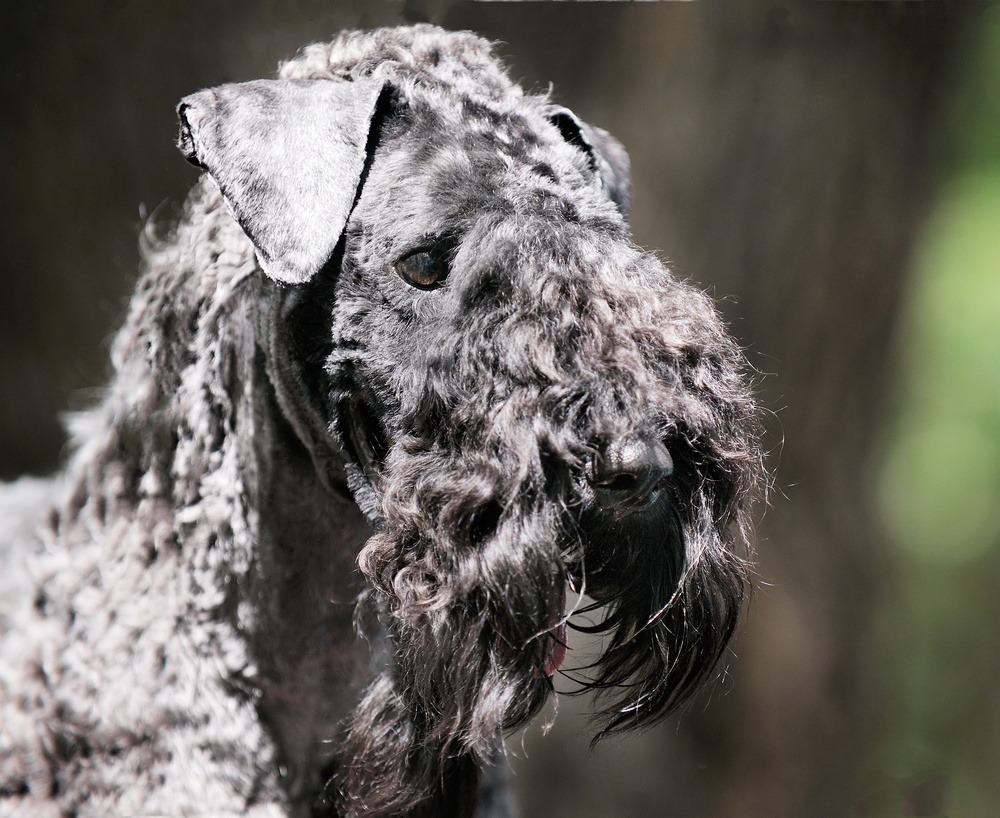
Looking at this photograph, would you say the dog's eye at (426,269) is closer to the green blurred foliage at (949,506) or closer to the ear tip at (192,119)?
the ear tip at (192,119)

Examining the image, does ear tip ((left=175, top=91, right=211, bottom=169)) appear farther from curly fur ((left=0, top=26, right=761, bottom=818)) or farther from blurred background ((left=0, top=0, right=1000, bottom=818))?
blurred background ((left=0, top=0, right=1000, bottom=818))

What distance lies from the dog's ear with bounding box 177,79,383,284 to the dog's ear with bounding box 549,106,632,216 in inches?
13.1

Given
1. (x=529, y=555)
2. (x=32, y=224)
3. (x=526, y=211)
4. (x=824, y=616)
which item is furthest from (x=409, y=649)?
(x=824, y=616)

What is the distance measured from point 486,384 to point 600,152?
0.58m

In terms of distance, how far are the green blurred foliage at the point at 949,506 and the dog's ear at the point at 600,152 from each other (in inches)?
49.5

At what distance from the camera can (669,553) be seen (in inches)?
40.3

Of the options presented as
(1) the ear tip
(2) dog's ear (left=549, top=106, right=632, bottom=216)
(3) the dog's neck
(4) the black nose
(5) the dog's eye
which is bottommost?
(3) the dog's neck

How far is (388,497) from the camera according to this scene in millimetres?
1051

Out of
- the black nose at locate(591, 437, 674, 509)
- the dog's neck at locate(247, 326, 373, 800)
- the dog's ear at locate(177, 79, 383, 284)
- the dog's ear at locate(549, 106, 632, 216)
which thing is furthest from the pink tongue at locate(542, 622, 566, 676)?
the dog's ear at locate(549, 106, 632, 216)

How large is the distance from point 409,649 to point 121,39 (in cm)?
136

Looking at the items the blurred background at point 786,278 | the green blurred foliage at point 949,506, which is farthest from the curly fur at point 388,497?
the green blurred foliage at point 949,506

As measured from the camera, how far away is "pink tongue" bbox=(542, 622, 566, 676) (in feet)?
3.52

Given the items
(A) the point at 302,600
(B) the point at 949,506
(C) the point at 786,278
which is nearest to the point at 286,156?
(A) the point at 302,600

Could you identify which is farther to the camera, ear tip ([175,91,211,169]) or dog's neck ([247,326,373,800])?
dog's neck ([247,326,373,800])
